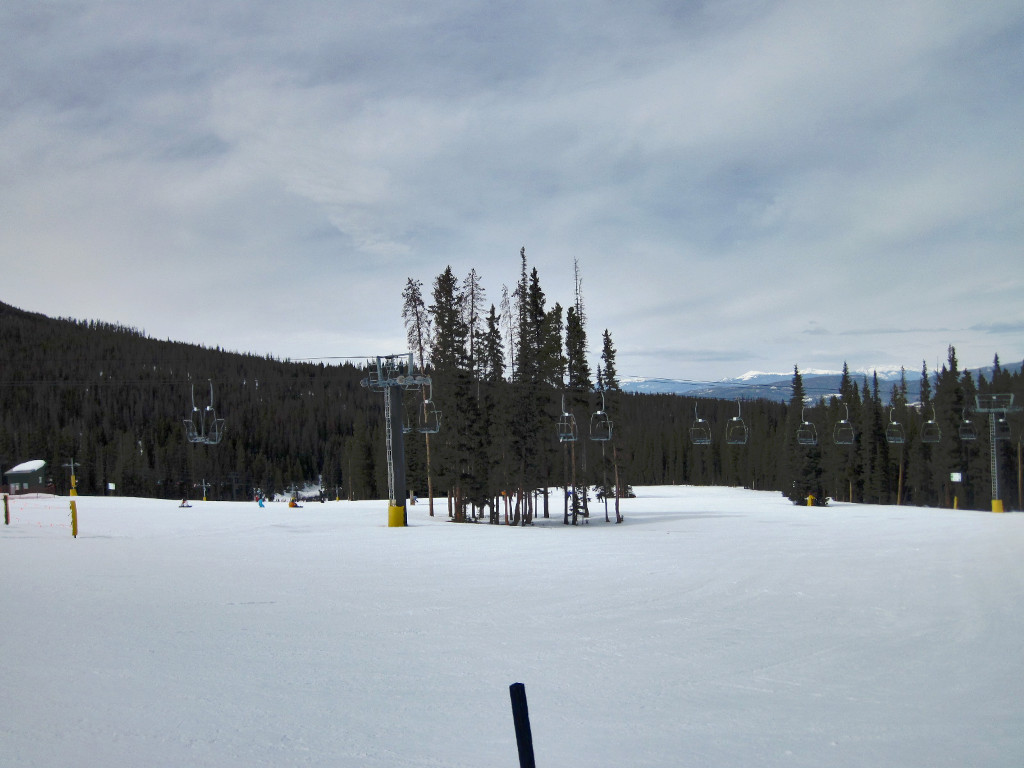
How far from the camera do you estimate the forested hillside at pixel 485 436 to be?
42.5m

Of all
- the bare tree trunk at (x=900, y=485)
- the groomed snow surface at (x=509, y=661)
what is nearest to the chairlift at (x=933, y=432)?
the groomed snow surface at (x=509, y=661)

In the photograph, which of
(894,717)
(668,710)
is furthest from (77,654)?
(894,717)

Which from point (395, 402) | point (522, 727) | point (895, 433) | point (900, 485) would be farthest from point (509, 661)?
point (900, 485)

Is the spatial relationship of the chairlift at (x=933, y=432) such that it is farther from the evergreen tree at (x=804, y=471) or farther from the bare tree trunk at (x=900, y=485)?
the bare tree trunk at (x=900, y=485)

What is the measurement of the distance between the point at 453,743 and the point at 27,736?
11.9 feet

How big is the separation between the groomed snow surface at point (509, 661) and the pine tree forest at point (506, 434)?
19064 millimetres

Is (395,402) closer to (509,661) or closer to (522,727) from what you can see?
(509,661)

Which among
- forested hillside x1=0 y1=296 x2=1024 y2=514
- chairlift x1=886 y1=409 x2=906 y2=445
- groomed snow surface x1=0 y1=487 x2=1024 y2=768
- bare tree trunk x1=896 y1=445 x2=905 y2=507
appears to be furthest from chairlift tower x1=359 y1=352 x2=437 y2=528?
bare tree trunk x1=896 y1=445 x2=905 y2=507

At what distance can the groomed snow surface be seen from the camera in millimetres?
6363

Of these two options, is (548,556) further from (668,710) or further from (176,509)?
(176,509)

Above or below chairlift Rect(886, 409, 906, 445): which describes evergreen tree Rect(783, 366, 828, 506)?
below

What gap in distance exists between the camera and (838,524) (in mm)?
35531

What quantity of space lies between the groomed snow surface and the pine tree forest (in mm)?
19064

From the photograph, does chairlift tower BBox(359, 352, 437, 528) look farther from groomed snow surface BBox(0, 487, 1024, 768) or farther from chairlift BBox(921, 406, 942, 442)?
chairlift BBox(921, 406, 942, 442)
